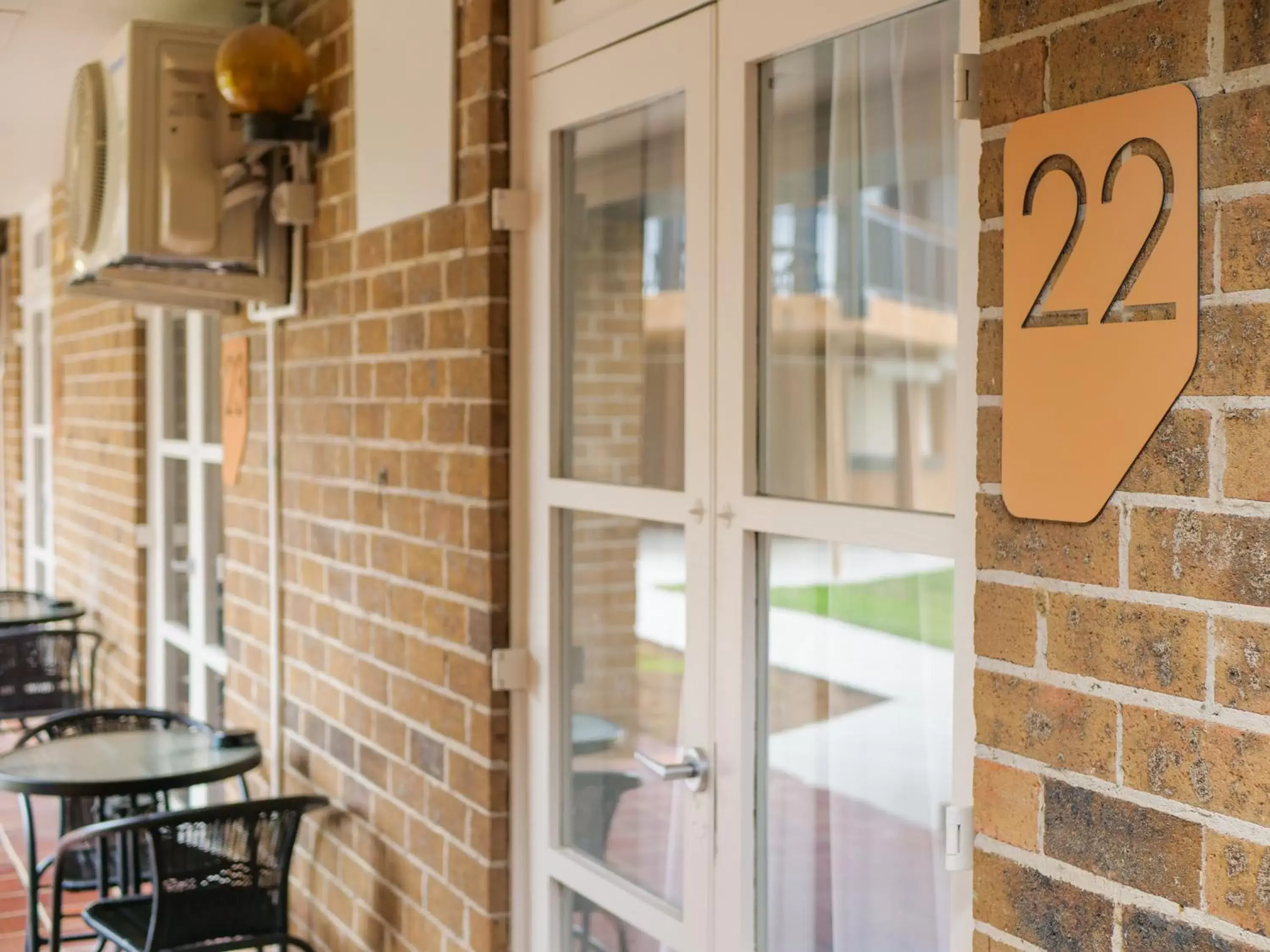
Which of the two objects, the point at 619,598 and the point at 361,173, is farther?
the point at 361,173

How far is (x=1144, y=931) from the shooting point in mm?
1262

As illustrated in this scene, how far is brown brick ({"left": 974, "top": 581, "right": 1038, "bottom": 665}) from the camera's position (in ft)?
4.55

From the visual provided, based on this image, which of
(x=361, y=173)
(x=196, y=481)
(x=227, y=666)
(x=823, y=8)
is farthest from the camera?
(x=196, y=481)

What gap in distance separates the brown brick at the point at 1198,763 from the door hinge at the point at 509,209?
1603 millimetres

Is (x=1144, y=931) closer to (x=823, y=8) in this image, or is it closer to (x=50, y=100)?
(x=823, y=8)

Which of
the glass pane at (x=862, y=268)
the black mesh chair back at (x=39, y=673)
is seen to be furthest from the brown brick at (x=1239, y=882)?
the black mesh chair back at (x=39, y=673)

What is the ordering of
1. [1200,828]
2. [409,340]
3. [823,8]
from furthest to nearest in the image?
1. [409,340]
2. [823,8]
3. [1200,828]

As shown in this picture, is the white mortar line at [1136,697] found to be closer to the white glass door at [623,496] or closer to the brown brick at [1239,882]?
the brown brick at [1239,882]

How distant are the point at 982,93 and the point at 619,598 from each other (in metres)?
1.21

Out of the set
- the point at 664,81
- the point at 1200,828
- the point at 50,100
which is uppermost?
the point at 50,100

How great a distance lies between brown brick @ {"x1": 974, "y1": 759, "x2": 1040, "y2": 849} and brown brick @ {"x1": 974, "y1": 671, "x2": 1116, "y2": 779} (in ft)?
0.08

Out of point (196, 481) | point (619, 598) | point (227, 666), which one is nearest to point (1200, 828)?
point (619, 598)

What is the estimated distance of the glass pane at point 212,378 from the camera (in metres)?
4.63

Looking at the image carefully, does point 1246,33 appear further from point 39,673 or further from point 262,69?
point 39,673
